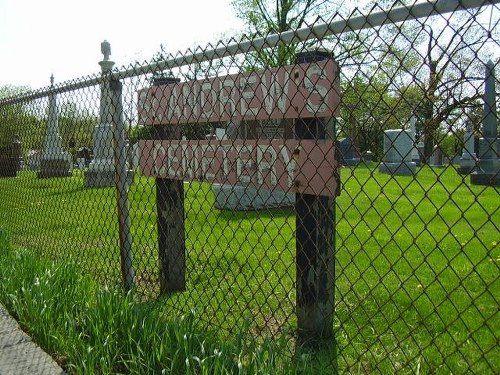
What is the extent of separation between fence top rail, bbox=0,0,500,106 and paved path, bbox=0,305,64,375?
69.8 inches

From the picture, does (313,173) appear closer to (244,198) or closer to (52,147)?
(244,198)

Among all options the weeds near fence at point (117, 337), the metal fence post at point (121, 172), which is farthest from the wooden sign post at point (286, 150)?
the weeds near fence at point (117, 337)

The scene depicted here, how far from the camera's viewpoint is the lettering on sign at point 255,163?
235 centimetres

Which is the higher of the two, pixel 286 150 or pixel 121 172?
pixel 286 150

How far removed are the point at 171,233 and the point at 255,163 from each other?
4.39ft

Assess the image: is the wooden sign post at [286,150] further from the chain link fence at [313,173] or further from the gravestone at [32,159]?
the gravestone at [32,159]

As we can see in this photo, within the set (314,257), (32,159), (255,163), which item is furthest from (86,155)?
(314,257)

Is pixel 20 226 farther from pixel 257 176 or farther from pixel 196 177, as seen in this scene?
pixel 257 176

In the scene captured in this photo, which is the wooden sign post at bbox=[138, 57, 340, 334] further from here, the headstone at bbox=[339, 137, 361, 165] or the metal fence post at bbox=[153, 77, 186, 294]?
the metal fence post at bbox=[153, 77, 186, 294]

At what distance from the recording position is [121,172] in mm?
3592

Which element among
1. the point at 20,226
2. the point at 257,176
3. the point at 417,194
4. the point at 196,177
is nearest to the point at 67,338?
the point at 196,177

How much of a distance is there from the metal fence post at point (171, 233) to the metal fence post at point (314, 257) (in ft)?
4.16

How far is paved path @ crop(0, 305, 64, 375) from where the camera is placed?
8.36 feet

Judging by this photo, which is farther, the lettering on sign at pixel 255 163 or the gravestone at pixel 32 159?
the gravestone at pixel 32 159
